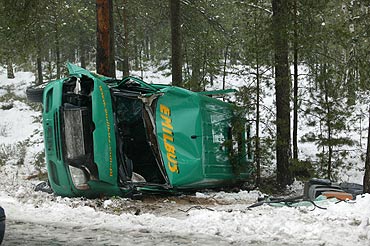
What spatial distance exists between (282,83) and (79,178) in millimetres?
6121

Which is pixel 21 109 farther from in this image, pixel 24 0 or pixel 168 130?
pixel 168 130

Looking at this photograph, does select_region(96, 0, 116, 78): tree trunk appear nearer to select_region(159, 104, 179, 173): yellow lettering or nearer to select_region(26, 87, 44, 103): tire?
select_region(26, 87, 44, 103): tire

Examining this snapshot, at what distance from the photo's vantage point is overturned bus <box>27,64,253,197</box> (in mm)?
7652

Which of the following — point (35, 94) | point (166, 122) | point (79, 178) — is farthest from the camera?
point (35, 94)

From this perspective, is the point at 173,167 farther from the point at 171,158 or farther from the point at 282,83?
the point at 282,83

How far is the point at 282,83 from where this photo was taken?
11977 millimetres

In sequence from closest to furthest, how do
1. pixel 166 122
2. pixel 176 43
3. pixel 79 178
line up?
pixel 79 178 < pixel 166 122 < pixel 176 43

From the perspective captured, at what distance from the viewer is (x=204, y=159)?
9.07 m

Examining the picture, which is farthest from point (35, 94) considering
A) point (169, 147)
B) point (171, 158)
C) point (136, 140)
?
point (171, 158)

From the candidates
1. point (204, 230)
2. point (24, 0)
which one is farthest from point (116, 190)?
point (24, 0)

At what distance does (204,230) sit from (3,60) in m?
10.5

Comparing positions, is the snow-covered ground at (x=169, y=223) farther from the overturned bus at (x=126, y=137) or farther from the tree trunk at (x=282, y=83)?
the tree trunk at (x=282, y=83)

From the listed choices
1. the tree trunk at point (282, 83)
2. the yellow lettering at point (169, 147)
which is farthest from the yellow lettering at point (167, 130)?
the tree trunk at point (282, 83)

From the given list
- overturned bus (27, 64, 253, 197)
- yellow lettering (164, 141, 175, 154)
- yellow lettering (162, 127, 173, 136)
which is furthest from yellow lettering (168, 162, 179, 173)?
yellow lettering (162, 127, 173, 136)
